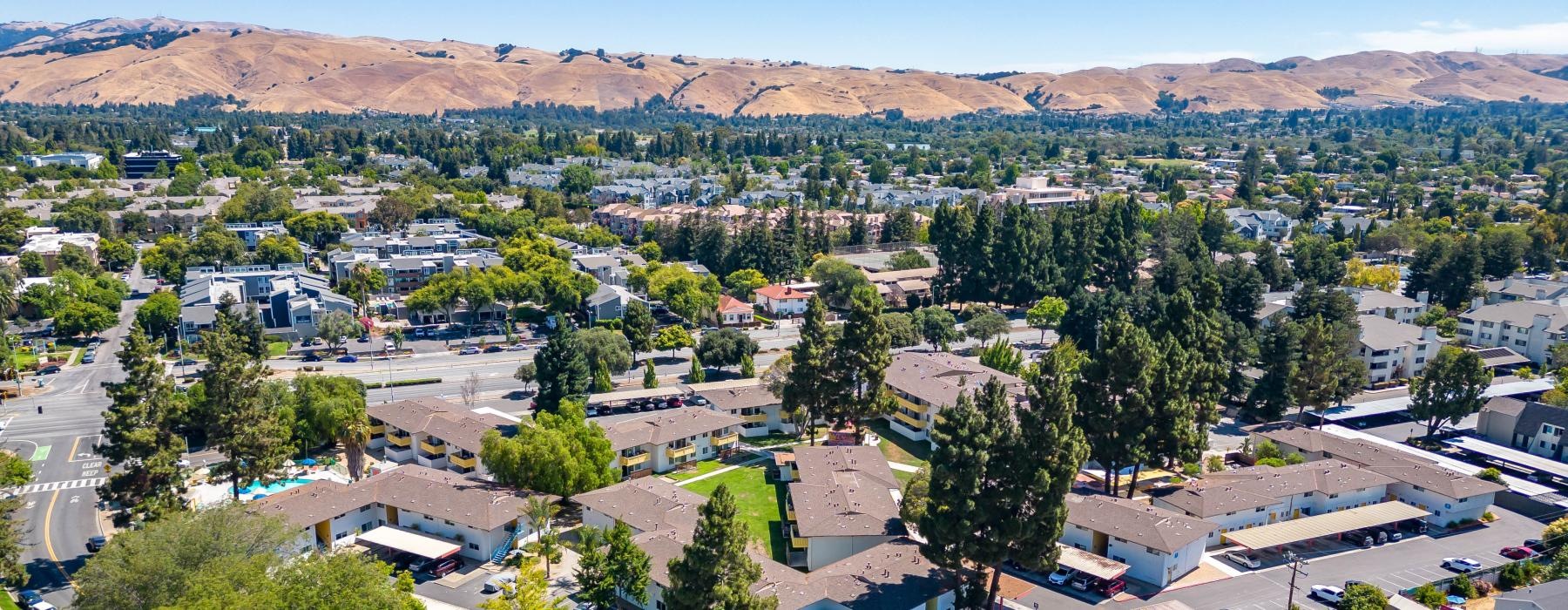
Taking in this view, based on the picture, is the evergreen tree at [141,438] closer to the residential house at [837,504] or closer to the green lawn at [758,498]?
the green lawn at [758,498]

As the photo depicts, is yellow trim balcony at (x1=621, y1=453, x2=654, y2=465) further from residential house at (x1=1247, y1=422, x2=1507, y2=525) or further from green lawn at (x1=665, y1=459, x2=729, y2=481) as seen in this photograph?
residential house at (x1=1247, y1=422, x2=1507, y2=525)

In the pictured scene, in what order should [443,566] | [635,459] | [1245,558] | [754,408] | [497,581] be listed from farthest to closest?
[754,408], [635,459], [1245,558], [443,566], [497,581]

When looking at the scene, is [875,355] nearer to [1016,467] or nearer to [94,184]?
[1016,467]

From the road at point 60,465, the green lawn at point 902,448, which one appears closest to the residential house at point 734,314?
the green lawn at point 902,448

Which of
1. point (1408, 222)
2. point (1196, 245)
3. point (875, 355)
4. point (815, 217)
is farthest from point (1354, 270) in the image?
point (875, 355)

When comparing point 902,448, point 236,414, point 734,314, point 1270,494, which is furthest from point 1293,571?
point 734,314

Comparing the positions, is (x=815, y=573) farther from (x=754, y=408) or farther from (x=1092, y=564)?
(x=754, y=408)
